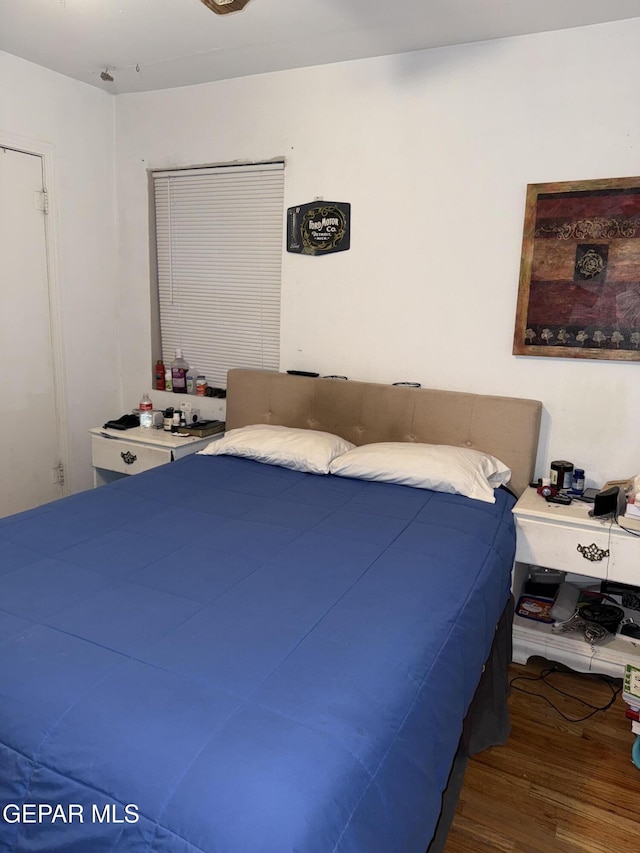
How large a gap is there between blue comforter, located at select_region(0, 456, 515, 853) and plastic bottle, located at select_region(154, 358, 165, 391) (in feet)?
5.28

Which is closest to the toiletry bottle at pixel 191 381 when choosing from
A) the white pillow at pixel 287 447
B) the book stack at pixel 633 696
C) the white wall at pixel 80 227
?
the white wall at pixel 80 227

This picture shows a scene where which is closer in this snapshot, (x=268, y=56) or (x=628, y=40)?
(x=628, y=40)

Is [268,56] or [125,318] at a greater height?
[268,56]

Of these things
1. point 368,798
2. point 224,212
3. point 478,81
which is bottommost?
point 368,798

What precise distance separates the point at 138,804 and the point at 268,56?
2.94 metres

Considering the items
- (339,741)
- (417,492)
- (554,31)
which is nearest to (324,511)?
(417,492)

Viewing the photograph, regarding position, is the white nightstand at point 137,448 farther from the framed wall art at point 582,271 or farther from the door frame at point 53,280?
the framed wall art at point 582,271

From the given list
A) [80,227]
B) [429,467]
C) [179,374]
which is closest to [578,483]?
[429,467]

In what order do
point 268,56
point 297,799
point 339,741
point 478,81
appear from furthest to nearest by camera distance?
point 268,56 < point 478,81 < point 339,741 < point 297,799

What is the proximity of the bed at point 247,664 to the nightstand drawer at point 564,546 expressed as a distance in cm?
13

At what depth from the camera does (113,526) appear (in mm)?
1957

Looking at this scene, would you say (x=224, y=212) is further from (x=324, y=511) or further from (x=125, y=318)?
(x=324, y=511)

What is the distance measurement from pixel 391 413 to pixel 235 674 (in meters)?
1.76

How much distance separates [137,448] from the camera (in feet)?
10.2
